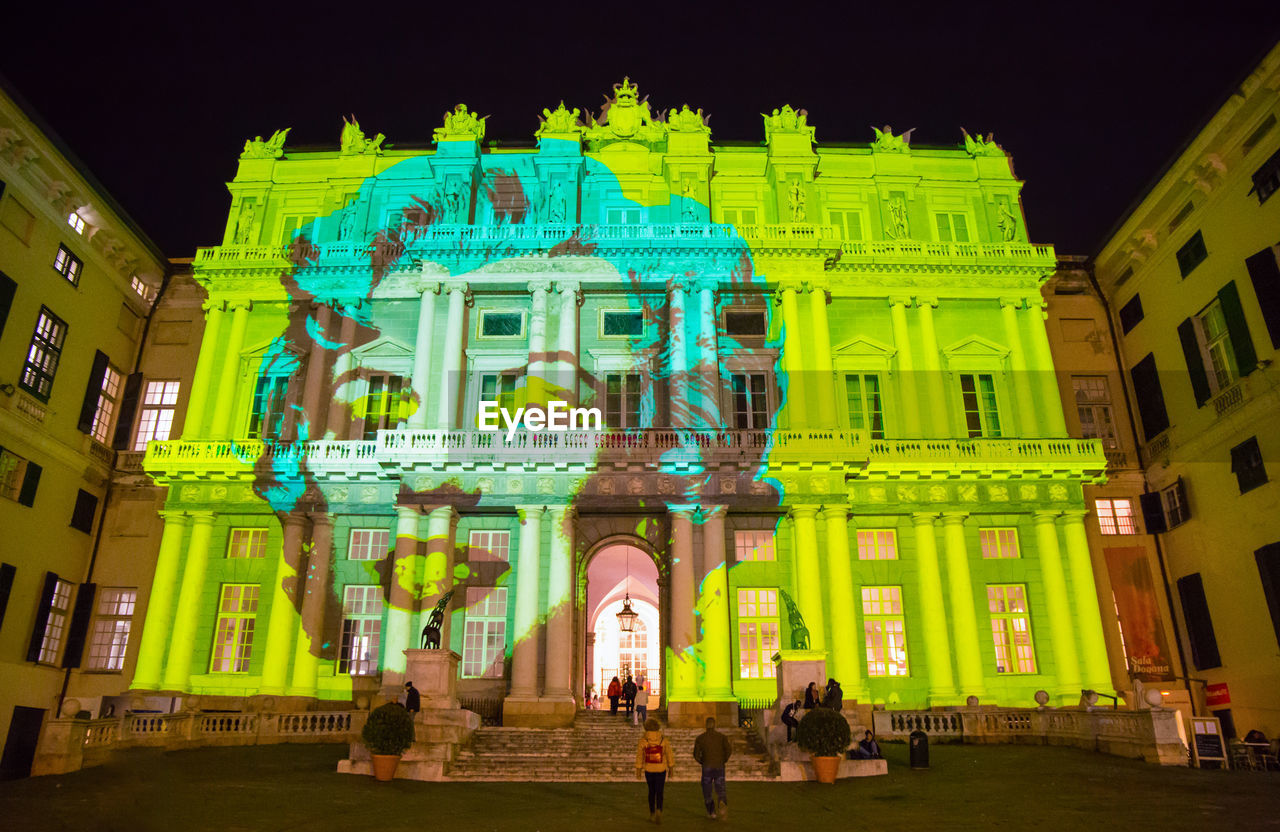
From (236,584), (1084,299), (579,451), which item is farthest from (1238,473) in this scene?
(236,584)

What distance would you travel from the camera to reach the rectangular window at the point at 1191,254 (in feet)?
92.6

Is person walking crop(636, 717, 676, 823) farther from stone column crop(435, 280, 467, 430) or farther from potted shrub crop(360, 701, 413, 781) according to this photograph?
stone column crop(435, 280, 467, 430)

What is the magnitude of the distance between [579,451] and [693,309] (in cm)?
710

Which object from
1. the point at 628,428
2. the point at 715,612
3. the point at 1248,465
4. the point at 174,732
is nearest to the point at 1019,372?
the point at 1248,465

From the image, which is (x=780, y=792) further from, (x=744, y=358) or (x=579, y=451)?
(x=744, y=358)

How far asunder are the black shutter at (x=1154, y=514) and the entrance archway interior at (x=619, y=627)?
17.9 meters

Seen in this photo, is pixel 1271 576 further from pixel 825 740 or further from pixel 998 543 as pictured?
pixel 825 740

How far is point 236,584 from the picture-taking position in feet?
93.8

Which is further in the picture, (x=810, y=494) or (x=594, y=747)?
(x=810, y=494)

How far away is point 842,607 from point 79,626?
985 inches

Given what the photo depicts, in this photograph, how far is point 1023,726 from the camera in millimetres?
23516

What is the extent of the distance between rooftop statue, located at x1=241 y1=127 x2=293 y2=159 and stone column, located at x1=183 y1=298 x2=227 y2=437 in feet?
22.7

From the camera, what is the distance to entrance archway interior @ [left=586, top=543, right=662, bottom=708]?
35.6 meters

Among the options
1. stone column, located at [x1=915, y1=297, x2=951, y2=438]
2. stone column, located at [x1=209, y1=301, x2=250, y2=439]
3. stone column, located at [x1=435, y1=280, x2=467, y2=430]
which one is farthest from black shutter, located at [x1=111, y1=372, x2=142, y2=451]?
stone column, located at [x1=915, y1=297, x2=951, y2=438]
